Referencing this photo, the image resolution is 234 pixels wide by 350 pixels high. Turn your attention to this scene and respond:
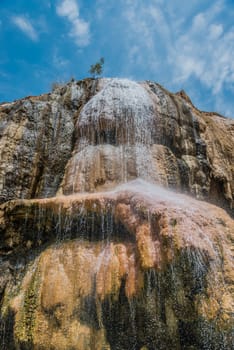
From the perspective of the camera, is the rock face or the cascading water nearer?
the rock face

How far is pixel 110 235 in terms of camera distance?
6473 mm

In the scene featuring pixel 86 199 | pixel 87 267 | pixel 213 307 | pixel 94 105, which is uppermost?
pixel 94 105

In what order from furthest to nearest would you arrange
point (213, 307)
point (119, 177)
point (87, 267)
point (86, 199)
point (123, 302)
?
1. point (119, 177)
2. point (86, 199)
3. point (87, 267)
4. point (123, 302)
5. point (213, 307)

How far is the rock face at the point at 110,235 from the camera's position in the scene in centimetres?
512

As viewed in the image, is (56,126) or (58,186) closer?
(58,186)

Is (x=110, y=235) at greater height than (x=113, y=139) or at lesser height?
lesser

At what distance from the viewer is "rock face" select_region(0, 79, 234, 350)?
16.8ft

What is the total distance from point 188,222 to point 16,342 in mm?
3622

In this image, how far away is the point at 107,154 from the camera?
9.38 m

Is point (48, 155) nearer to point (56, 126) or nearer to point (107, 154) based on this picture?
point (56, 126)

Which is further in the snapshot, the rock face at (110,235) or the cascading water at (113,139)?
the cascading water at (113,139)

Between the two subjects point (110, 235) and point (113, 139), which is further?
point (113, 139)

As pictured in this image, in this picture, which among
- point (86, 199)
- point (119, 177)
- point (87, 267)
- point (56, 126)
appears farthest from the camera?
point (56, 126)

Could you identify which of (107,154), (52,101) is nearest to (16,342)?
(107,154)
